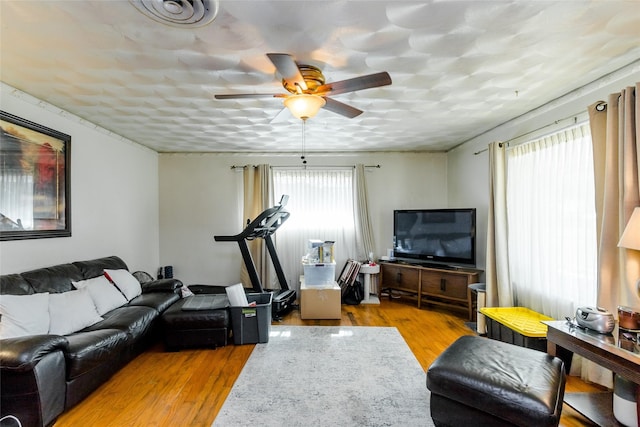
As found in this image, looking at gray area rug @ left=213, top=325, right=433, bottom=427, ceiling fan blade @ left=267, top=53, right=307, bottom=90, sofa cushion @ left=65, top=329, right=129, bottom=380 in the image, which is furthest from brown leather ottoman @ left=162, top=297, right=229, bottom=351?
ceiling fan blade @ left=267, top=53, right=307, bottom=90

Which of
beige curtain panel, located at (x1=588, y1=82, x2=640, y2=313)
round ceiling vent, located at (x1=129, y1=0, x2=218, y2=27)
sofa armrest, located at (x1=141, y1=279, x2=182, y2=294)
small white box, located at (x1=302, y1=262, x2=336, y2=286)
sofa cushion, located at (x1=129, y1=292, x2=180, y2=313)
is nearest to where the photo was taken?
round ceiling vent, located at (x1=129, y1=0, x2=218, y2=27)

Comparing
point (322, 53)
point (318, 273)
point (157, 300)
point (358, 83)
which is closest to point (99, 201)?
point (157, 300)

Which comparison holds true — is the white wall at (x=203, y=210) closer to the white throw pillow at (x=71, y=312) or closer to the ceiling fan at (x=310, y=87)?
the white throw pillow at (x=71, y=312)

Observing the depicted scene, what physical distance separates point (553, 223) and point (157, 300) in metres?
4.14

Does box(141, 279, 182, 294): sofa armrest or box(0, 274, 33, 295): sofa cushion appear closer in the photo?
box(0, 274, 33, 295): sofa cushion

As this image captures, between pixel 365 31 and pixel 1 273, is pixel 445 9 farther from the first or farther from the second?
pixel 1 273

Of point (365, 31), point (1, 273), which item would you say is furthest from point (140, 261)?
point (365, 31)

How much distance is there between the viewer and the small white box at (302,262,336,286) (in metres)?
4.40

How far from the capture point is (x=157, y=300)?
11.5 ft

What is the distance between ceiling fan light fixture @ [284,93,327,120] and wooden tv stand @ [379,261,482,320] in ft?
10.3

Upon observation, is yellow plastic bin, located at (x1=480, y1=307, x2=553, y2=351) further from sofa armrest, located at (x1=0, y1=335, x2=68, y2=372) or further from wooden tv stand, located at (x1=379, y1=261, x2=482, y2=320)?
sofa armrest, located at (x1=0, y1=335, x2=68, y2=372)

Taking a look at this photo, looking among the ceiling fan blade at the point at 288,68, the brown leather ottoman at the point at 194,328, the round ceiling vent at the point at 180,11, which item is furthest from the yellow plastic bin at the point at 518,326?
the round ceiling vent at the point at 180,11

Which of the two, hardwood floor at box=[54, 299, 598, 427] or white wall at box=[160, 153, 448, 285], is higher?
white wall at box=[160, 153, 448, 285]

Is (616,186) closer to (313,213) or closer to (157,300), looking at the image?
(313,213)
